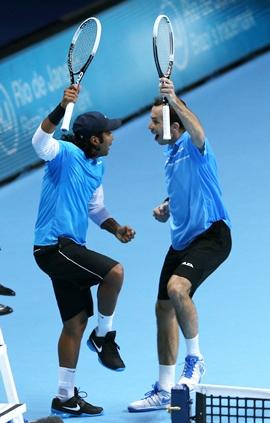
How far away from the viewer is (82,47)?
360 inches

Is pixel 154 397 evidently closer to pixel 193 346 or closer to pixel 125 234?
pixel 193 346

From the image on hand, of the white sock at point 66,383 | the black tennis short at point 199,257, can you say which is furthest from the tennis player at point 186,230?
the white sock at point 66,383

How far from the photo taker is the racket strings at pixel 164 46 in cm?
890

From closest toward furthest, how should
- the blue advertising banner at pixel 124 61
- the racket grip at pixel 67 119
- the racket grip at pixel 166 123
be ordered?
the racket grip at pixel 67 119
the racket grip at pixel 166 123
the blue advertising banner at pixel 124 61

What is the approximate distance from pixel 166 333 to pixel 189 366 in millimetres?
618

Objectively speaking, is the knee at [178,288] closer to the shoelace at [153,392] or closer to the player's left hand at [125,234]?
the player's left hand at [125,234]

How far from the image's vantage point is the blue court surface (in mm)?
9430

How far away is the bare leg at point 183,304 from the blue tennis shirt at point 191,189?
0.49 metres

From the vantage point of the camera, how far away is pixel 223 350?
9.86m

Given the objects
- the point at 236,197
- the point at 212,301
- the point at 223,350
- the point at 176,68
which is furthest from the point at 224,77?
the point at 223,350

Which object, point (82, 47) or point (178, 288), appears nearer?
point (178, 288)

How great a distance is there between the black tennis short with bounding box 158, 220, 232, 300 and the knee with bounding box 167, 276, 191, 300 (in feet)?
0.17

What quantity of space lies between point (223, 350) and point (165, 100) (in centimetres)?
239

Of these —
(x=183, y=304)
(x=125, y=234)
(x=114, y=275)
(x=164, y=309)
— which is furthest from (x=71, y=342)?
(x=183, y=304)
